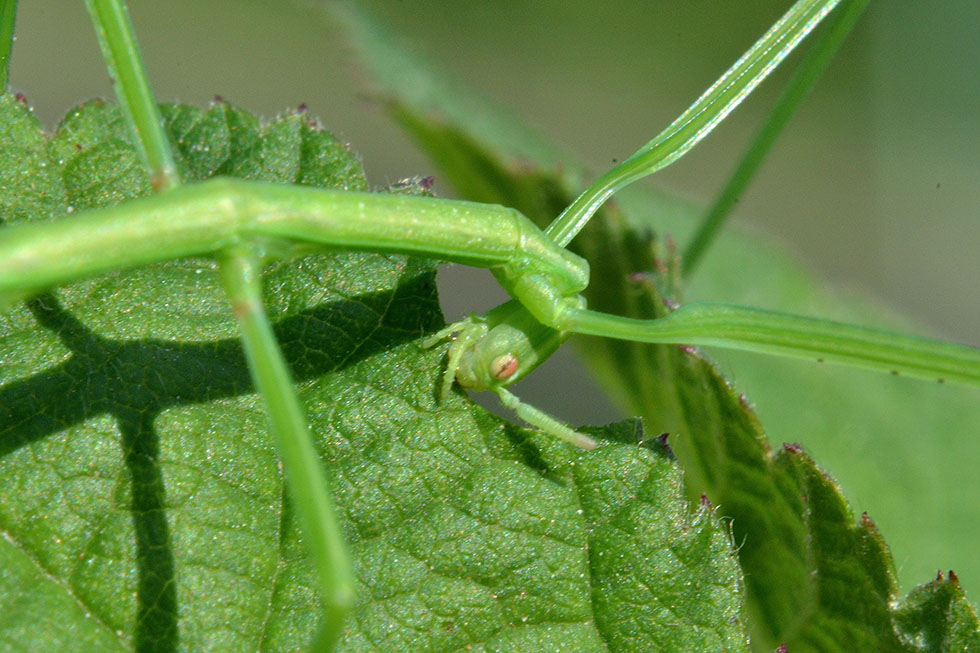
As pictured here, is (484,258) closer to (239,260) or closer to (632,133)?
(239,260)

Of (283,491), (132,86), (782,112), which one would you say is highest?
(782,112)

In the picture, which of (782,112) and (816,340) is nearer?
(816,340)

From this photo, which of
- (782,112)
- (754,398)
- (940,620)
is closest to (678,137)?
(782,112)

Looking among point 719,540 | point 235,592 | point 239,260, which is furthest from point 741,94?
point 235,592

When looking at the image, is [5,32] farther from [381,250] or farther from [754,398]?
[754,398]

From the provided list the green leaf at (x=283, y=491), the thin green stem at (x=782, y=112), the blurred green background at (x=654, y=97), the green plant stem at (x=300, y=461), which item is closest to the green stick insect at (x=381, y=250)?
the green plant stem at (x=300, y=461)

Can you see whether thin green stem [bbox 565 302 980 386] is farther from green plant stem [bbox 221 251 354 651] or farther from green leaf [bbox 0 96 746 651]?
green plant stem [bbox 221 251 354 651]

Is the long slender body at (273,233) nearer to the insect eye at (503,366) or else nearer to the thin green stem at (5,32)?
the insect eye at (503,366)
